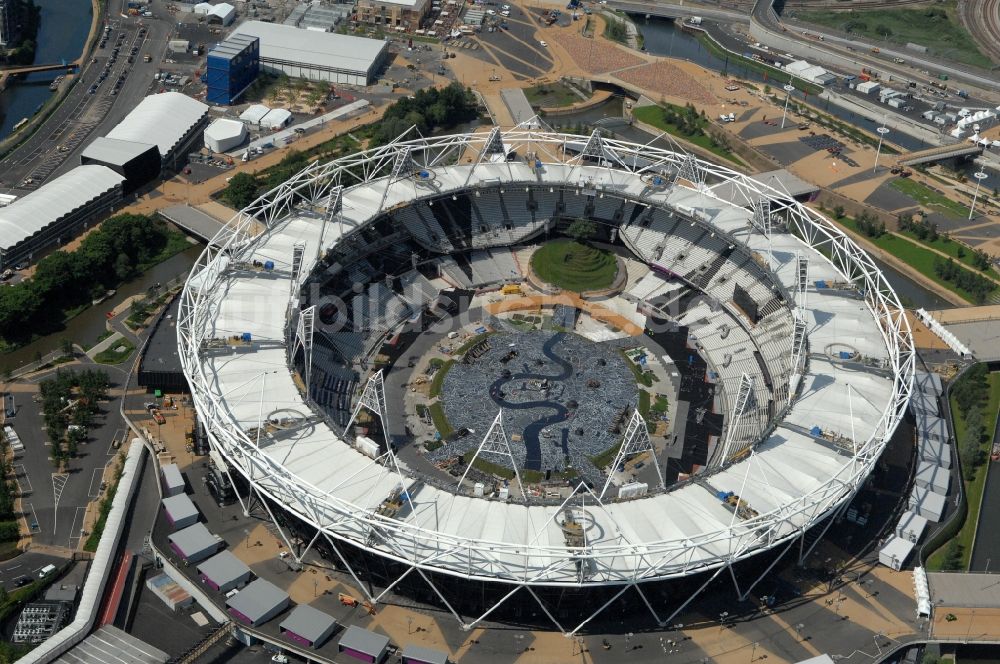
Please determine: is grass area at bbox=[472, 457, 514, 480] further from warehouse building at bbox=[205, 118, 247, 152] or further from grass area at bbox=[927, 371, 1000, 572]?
warehouse building at bbox=[205, 118, 247, 152]

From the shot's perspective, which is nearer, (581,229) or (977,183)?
(581,229)

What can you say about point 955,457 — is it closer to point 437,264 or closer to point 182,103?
point 437,264

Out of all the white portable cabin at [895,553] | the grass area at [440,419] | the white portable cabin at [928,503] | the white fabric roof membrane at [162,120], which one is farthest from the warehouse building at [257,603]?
the white fabric roof membrane at [162,120]

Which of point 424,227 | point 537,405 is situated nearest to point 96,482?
point 537,405

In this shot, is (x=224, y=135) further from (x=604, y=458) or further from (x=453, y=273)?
(x=604, y=458)

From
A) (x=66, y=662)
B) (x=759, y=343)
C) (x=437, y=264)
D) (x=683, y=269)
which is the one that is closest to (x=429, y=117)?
(x=437, y=264)

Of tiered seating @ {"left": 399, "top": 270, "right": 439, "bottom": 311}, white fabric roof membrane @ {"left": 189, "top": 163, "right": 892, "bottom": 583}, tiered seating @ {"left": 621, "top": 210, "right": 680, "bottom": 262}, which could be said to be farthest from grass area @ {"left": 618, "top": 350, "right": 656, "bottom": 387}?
tiered seating @ {"left": 399, "top": 270, "right": 439, "bottom": 311}

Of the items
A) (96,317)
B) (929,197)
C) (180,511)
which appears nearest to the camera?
(180,511)
